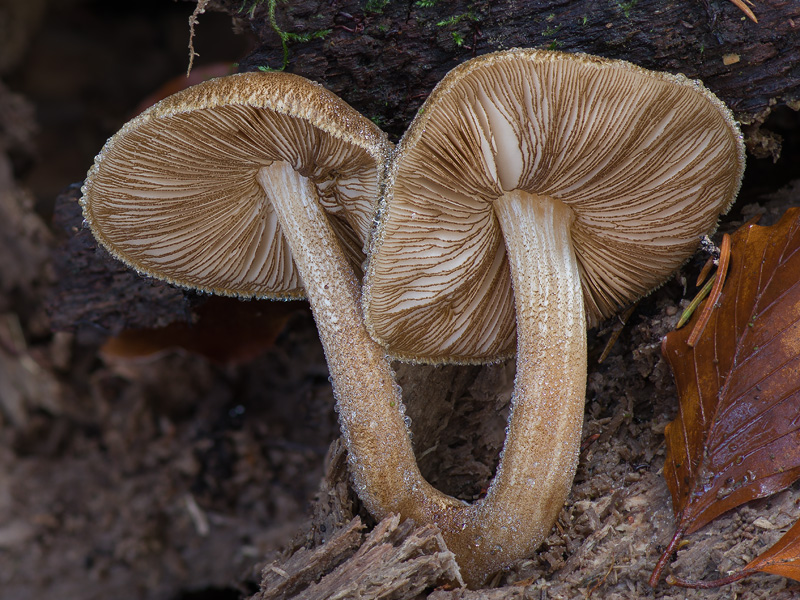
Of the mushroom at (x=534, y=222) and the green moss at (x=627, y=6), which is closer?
the mushroom at (x=534, y=222)

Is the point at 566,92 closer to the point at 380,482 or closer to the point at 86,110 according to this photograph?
the point at 380,482

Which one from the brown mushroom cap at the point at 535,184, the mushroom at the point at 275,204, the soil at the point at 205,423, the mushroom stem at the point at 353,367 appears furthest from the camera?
the mushroom stem at the point at 353,367

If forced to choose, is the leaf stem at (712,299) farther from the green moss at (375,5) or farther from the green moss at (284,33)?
the green moss at (284,33)

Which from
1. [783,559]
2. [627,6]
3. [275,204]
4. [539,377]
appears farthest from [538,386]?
[627,6]

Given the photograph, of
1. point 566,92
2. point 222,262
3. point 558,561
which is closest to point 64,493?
point 222,262

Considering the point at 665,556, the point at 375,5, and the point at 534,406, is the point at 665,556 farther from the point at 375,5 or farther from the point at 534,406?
the point at 375,5

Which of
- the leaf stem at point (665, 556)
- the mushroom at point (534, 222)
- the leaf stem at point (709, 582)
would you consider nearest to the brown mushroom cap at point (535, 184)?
the mushroom at point (534, 222)

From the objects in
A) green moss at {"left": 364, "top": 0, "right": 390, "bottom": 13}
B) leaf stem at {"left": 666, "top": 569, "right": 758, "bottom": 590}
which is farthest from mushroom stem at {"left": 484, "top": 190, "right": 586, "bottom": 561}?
green moss at {"left": 364, "top": 0, "right": 390, "bottom": 13}
